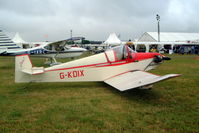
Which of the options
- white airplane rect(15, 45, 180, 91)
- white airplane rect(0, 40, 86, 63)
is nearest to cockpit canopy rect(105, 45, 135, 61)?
white airplane rect(15, 45, 180, 91)

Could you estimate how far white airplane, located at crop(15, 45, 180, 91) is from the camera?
5.97 metres

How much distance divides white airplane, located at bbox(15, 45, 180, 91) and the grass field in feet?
1.52

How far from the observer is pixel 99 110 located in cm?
432

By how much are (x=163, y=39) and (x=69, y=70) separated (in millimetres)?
39196

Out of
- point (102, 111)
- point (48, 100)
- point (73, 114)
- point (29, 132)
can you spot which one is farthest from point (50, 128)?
point (48, 100)

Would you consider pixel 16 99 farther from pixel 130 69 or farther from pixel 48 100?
pixel 130 69

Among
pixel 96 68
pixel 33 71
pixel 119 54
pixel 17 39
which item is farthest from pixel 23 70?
pixel 17 39

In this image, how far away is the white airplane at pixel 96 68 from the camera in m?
5.97

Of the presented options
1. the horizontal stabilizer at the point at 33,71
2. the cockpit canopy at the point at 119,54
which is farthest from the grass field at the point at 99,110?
the cockpit canopy at the point at 119,54

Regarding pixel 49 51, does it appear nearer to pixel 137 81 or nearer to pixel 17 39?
pixel 137 81

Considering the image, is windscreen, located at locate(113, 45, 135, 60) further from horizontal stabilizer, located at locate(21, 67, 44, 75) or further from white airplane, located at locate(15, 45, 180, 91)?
horizontal stabilizer, located at locate(21, 67, 44, 75)

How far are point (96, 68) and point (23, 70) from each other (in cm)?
250

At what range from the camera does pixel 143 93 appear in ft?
18.7

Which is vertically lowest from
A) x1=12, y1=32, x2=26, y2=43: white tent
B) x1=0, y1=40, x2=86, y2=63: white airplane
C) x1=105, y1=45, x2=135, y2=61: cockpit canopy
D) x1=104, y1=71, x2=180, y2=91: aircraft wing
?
x1=104, y1=71, x2=180, y2=91: aircraft wing
